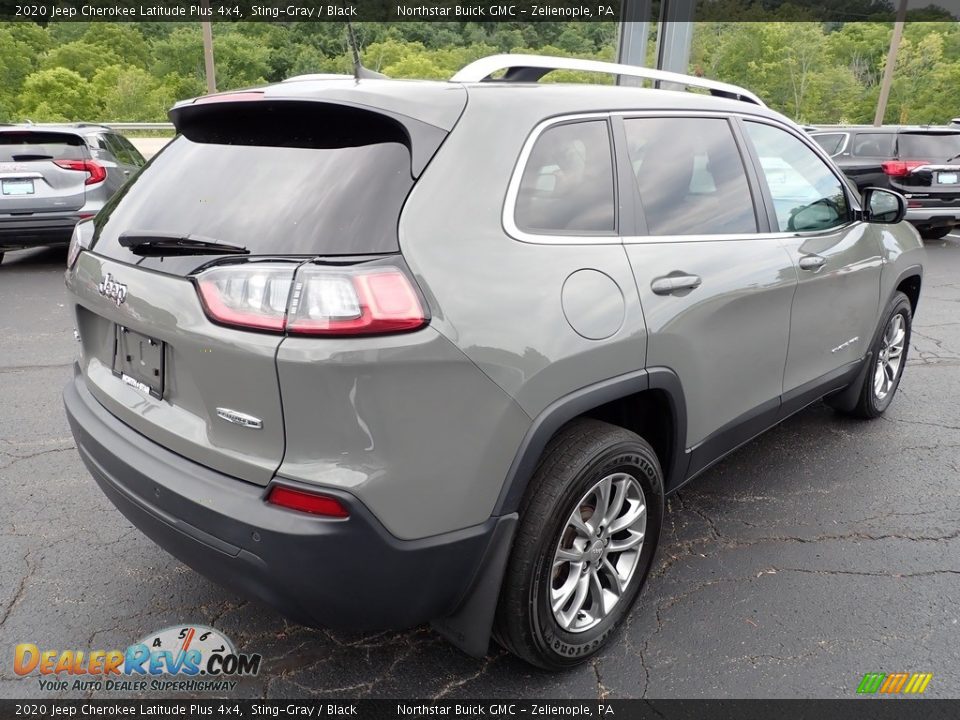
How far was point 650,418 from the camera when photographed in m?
2.51

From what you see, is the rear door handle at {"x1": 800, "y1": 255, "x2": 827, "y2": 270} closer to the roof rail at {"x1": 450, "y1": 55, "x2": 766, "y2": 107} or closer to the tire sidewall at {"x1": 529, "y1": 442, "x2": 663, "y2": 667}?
the roof rail at {"x1": 450, "y1": 55, "x2": 766, "y2": 107}

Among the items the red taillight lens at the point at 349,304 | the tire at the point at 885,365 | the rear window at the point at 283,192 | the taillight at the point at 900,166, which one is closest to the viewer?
the red taillight lens at the point at 349,304

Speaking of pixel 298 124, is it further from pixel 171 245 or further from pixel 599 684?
pixel 599 684

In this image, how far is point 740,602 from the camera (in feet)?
8.64

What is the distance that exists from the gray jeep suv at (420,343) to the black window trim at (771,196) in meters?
0.38

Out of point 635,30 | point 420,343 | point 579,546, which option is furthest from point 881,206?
point 635,30

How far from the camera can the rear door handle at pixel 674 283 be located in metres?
2.27

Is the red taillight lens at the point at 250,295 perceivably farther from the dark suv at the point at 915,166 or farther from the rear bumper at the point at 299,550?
the dark suv at the point at 915,166

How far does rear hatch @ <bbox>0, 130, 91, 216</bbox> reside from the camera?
7.85 metres

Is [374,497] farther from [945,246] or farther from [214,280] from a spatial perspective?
[945,246]

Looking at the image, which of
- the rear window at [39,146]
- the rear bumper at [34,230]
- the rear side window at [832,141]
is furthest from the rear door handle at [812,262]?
the rear side window at [832,141]

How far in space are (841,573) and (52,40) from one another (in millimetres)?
62523

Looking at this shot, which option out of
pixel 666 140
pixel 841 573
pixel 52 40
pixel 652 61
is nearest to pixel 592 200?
pixel 666 140

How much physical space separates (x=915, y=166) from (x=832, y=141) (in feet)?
6.48
